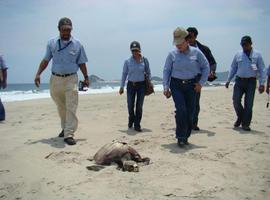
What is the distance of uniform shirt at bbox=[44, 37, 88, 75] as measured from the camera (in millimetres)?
6738

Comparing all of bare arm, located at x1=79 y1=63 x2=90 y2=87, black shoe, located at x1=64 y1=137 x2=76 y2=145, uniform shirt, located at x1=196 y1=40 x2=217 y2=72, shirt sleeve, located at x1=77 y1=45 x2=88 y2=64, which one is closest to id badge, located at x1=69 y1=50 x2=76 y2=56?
shirt sleeve, located at x1=77 y1=45 x2=88 y2=64

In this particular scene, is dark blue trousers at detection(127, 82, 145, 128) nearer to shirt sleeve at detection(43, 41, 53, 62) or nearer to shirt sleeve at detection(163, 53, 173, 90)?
shirt sleeve at detection(163, 53, 173, 90)

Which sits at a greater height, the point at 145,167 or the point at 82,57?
the point at 82,57

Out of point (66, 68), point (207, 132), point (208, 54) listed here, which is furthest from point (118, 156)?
point (208, 54)

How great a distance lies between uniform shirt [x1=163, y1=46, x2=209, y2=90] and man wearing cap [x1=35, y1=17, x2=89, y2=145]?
1.62 meters

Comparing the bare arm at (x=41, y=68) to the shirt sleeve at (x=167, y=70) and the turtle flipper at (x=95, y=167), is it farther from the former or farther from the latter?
the turtle flipper at (x=95, y=167)

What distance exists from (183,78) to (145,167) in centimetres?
203

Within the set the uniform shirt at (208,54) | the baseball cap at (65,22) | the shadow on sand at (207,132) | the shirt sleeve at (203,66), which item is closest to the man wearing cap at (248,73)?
the uniform shirt at (208,54)

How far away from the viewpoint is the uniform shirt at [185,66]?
6391 mm

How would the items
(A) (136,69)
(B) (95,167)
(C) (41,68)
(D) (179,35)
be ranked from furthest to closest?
(A) (136,69) → (C) (41,68) → (D) (179,35) → (B) (95,167)

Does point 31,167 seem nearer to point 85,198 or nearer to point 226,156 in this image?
point 85,198

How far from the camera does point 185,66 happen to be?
251 inches

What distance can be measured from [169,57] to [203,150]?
1709 mm

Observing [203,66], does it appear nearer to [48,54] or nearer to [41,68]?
[48,54]
